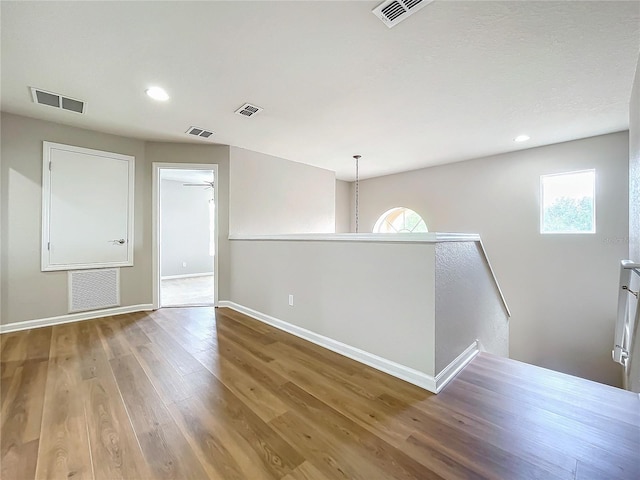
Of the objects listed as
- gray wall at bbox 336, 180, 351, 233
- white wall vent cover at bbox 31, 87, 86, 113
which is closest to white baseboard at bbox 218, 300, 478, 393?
white wall vent cover at bbox 31, 87, 86, 113

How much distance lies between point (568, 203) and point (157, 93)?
5525 mm

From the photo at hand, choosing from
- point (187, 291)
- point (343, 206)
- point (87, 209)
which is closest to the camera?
point (87, 209)

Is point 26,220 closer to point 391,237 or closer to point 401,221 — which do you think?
point 391,237

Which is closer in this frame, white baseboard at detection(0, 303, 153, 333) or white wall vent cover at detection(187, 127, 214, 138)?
white baseboard at detection(0, 303, 153, 333)

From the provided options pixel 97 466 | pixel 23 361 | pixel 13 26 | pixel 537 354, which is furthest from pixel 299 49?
pixel 537 354

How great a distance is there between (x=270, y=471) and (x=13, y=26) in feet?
10.0

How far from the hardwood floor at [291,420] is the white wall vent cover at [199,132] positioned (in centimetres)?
267

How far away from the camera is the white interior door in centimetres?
316

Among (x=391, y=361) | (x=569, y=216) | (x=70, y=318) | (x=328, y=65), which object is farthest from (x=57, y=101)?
(x=569, y=216)

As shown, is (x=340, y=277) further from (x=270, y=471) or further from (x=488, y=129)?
(x=488, y=129)

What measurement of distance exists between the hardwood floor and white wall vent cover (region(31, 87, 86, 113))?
2444mm

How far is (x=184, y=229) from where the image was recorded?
7.20 m

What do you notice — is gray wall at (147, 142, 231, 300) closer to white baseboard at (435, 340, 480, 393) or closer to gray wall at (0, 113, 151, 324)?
gray wall at (0, 113, 151, 324)

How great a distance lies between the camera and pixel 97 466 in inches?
47.8
